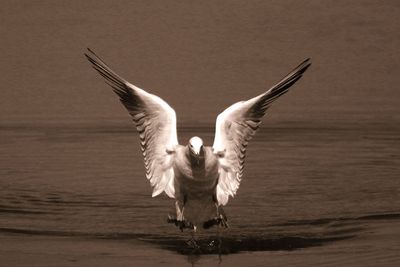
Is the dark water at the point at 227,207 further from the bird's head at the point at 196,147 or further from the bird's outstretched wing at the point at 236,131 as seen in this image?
the bird's head at the point at 196,147

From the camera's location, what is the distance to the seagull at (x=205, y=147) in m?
13.6

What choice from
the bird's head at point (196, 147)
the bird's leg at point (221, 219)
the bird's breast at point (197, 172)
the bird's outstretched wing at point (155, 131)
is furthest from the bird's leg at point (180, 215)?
the bird's head at point (196, 147)

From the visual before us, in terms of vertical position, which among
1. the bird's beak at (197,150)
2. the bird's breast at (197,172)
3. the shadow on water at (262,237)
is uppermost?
the bird's beak at (197,150)

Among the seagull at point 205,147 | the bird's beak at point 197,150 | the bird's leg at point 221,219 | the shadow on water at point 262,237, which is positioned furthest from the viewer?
the bird's leg at point 221,219

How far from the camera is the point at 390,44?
76.1 feet

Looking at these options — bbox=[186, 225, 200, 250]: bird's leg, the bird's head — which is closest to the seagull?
bbox=[186, 225, 200, 250]: bird's leg

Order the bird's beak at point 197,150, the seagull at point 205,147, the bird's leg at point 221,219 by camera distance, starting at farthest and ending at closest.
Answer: the bird's leg at point 221,219 < the seagull at point 205,147 < the bird's beak at point 197,150

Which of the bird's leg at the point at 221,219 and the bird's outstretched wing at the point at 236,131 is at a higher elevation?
the bird's outstretched wing at the point at 236,131

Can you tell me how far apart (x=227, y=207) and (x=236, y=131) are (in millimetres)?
1605

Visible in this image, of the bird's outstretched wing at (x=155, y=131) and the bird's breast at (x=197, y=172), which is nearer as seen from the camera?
the bird's breast at (x=197, y=172)

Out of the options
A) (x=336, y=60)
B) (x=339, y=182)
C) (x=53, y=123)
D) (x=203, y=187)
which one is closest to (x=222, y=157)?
(x=203, y=187)

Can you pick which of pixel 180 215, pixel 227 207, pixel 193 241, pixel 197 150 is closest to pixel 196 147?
pixel 197 150

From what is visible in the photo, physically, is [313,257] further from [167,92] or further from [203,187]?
[167,92]

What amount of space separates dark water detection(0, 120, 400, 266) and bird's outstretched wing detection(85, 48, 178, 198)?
0.58 metres
